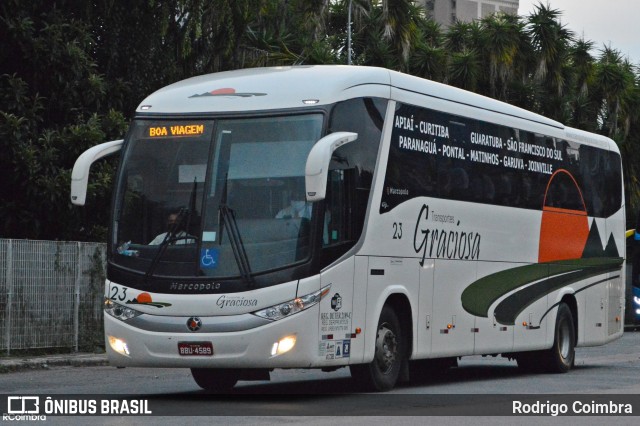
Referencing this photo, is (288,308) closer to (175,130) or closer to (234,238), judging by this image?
(234,238)

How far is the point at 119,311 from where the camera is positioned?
1373cm

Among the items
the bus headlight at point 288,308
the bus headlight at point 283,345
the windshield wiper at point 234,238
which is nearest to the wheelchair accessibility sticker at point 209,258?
the windshield wiper at point 234,238

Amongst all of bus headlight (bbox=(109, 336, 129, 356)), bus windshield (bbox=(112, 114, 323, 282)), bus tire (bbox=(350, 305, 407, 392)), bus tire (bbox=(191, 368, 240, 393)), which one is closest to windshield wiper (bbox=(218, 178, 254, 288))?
bus windshield (bbox=(112, 114, 323, 282))

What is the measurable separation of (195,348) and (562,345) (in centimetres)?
850

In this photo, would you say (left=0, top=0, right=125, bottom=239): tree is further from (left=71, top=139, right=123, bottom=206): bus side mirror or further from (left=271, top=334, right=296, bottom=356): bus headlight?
(left=271, top=334, right=296, bottom=356): bus headlight

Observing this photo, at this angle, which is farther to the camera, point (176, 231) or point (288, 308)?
point (176, 231)

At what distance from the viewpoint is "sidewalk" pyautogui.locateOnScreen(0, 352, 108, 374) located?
1925cm

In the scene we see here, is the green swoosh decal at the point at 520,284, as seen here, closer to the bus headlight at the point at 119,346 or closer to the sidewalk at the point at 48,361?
the bus headlight at the point at 119,346

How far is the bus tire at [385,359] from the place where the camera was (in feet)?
47.8

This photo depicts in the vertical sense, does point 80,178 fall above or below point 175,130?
below

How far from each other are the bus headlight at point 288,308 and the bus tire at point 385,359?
1504 mm

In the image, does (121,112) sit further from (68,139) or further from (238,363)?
(238,363)

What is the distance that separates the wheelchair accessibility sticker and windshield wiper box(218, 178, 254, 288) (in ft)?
0.41


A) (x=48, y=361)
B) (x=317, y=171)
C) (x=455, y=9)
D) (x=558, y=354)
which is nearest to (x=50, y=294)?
(x=48, y=361)
